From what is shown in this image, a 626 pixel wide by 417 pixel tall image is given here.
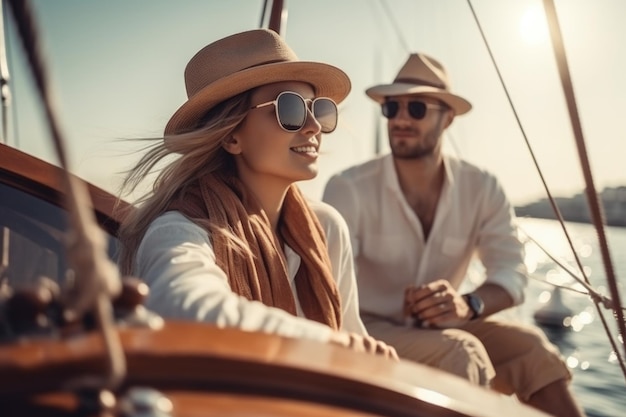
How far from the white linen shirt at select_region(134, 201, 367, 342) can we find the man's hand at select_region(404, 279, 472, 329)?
2.69 ft

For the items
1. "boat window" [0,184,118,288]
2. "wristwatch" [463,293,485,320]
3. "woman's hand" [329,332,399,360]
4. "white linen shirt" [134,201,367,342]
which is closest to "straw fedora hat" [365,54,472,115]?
"wristwatch" [463,293,485,320]

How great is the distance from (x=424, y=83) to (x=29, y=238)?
1.94m

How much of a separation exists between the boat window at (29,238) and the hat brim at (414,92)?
5.15ft

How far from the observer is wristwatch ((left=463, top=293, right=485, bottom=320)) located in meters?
3.05

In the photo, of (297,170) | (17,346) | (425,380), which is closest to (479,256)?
(297,170)

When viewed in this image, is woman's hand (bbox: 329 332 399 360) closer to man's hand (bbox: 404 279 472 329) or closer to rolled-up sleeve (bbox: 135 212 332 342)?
rolled-up sleeve (bbox: 135 212 332 342)

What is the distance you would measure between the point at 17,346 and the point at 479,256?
9.28ft

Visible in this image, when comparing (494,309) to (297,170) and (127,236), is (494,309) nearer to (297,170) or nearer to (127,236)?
(297,170)

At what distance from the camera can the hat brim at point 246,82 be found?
2.03m

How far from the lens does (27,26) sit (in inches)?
26.8

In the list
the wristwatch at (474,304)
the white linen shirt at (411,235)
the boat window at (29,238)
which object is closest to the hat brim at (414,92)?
the white linen shirt at (411,235)

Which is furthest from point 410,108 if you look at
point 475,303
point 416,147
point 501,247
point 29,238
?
point 29,238

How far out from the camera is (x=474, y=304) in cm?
305

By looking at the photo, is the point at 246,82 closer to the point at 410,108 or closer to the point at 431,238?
the point at 431,238
